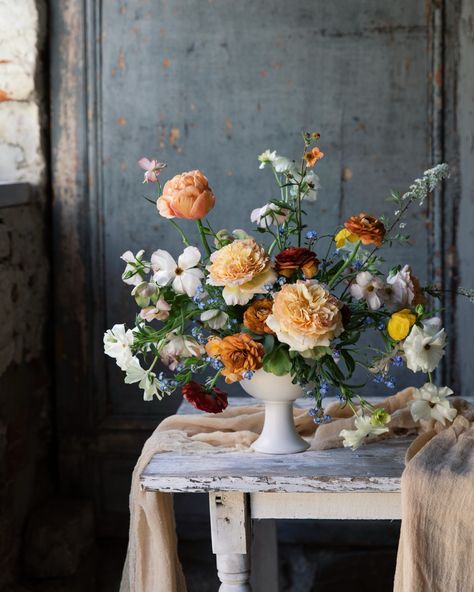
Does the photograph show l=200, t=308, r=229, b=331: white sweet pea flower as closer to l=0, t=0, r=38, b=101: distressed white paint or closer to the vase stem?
the vase stem

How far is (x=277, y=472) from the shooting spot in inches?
74.7

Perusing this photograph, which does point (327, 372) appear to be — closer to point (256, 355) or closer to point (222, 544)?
point (256, 355)

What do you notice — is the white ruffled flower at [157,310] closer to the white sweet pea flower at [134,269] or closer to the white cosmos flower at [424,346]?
the white sweet pea flower at [134,269]

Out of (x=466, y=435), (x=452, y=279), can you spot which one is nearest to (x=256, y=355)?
(x=466, y=435)

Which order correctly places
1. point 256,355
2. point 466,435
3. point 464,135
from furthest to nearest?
point 464,135 < point 466,435 < point 256,355

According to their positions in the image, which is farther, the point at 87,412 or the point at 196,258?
the point at 87,412

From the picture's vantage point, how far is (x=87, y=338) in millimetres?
3607

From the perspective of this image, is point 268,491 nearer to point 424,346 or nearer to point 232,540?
point 232,540

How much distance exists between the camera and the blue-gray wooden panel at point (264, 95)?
11.3ft

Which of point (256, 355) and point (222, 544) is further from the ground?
point (256, 355)

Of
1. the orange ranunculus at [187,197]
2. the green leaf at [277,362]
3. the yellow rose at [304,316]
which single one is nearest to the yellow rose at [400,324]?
the yellow rose at [304,316]

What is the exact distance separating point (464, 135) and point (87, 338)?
1595mm

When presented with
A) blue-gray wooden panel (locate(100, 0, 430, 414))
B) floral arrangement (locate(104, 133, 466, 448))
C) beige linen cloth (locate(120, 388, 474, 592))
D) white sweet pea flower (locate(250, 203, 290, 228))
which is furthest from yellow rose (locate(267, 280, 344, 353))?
blue-gray wooden panel (locate(100, 0, 430, 414))

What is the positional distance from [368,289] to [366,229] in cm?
13
